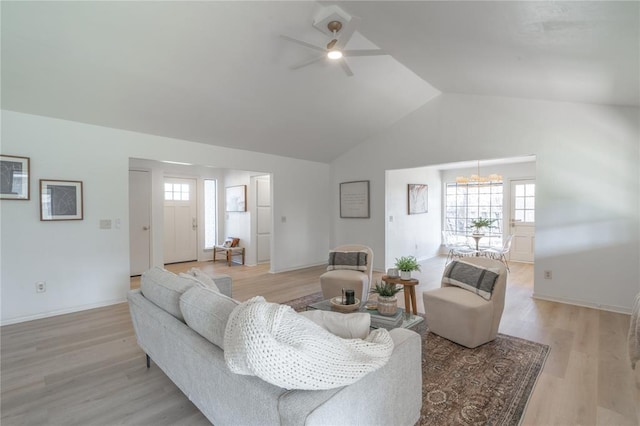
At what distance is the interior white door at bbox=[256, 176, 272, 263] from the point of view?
678 cm

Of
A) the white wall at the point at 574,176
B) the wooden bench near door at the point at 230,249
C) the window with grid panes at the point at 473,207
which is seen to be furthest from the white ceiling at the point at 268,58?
the window with grid panes at the point at 473,207

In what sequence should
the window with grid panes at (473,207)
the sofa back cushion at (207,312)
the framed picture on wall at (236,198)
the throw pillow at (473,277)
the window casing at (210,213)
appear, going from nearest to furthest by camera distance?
the sofa back cushion at (207,312) → the throw pillow at (473,277) → the framed picture on wall at (236,198) → the window with grid panes at (473,207) → the window casing at (210,213)

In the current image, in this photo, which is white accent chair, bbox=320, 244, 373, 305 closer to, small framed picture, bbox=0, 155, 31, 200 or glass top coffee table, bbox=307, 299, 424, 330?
glass top coffee table, bbox=307, 299, 424, 330

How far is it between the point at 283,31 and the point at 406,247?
→ 503cm

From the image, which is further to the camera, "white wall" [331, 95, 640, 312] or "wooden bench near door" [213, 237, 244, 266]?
"wooden bench near door" [213, 237, 244, 266]

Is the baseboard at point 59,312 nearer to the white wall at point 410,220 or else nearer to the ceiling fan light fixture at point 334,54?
the ceiling fan light fixture at point 334,54

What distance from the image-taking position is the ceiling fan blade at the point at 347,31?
90.0 inches

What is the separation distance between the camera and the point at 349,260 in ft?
13.2

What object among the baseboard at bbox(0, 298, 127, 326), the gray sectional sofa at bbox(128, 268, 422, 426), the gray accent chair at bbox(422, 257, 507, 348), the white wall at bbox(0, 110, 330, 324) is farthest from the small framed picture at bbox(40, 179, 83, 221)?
the gray accent chair at bbox(422, 257, 507, 348)

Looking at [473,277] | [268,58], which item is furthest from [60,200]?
[473,277]

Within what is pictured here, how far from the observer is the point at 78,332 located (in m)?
3.11

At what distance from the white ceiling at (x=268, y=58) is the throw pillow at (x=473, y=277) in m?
1.99

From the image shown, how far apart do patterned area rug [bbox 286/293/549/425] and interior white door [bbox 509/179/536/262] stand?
4804mm

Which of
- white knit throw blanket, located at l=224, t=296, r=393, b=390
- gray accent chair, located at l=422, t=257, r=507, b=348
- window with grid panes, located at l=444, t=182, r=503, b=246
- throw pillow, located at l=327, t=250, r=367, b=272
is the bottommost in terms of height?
gray accent chair, located at l=422, t=257, r=507, b=348
